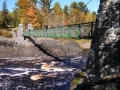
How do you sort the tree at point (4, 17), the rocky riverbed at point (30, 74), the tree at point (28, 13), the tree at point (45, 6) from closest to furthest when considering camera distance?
the rocky riverbed at point (30, 74), the tree at point (28, 13), the tree at point (4, 17), the tree at point (45, 6)

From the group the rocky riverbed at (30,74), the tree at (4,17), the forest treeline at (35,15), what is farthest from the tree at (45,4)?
the rocky riverbed at (30,74)

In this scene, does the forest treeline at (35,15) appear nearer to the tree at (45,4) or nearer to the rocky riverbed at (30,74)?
the tree at (45,4)

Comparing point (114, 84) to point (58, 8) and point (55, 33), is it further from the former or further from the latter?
point (58, 8)

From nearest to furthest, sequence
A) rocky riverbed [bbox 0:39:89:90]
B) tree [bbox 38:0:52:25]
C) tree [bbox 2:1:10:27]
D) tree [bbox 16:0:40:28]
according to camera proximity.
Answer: rocky riverbed [bbox 0:39:89:90] → tree [bbox 16:0:40:28] → tree [bbox 2:1:10:27] → tree [bbox 38:0:52:25]

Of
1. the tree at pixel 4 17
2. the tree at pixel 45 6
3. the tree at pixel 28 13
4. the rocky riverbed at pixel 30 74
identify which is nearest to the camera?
the rocky riverbed at pixel 30 74

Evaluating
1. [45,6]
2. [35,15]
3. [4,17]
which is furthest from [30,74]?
[45,6]

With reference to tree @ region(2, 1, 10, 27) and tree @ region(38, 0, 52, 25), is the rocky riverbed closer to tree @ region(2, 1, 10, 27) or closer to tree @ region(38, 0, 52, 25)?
tree @ region(2, 1, 10, 27)

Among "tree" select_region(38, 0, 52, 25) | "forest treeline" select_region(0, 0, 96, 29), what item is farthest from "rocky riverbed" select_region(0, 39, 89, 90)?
"tree" select_region(38, 0, 52, 25)

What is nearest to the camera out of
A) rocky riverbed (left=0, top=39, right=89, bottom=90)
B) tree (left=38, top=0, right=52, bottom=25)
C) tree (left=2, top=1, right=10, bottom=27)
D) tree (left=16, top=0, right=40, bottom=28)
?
rocky riverbed (left=0, top=39, right=89, bottom=90)

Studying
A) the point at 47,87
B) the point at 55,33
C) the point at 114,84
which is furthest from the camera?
the point at 55,33

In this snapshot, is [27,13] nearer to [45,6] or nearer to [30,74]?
[45,6]

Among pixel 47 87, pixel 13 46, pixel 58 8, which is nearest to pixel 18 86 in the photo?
pixel 47 87

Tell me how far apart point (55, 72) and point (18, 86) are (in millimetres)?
5272

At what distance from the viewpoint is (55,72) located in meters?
20.0
